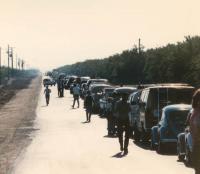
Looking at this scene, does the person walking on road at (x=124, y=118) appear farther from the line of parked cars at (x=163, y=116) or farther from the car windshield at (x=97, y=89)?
the car windshield at (x=97, y=89)

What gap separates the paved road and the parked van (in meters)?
0.96

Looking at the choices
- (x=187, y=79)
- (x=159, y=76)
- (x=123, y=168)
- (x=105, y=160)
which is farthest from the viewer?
(x=159, y=76)

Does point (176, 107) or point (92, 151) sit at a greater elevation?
point (176, 107)

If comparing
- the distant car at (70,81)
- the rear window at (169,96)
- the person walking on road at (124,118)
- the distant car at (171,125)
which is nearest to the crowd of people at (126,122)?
the person walking on road at (124,118)

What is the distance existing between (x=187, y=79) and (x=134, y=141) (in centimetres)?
3802

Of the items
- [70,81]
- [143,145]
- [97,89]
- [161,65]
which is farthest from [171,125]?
[70,81]

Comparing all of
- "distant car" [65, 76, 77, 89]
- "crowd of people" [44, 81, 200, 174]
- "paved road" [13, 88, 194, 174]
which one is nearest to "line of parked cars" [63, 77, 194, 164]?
"paved road" [13, 88, 194, 174]

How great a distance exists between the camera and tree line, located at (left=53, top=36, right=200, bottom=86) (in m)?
65.3

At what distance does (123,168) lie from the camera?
16156 millimetres

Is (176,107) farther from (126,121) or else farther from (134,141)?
(134,141)

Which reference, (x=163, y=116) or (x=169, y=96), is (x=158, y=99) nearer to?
(x=169, y=96)

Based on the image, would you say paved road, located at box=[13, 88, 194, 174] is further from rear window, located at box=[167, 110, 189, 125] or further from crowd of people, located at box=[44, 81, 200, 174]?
rear window, located at box=[167, 110, 189, 125]

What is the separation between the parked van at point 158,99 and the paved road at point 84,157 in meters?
0.96

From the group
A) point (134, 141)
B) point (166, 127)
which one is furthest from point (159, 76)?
point (166, 127)
